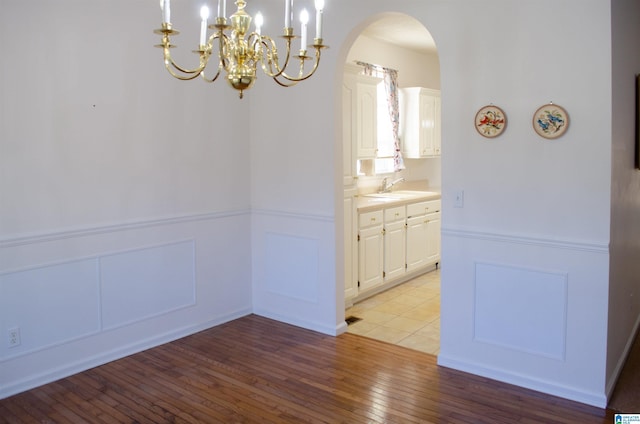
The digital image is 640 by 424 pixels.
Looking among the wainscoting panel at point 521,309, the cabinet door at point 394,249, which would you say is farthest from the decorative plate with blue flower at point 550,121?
the cabinet door at point 394,249

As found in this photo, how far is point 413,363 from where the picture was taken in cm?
373

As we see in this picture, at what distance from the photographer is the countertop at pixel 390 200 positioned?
16.7ft

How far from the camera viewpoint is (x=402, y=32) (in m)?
5.77

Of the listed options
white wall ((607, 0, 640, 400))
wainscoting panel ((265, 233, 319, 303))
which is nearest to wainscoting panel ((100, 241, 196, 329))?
wainscoting panel ((265, 233, 319, 303))

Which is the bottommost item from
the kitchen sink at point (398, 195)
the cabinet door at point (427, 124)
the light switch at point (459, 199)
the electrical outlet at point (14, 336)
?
the electrical outlet at point (14, 336)

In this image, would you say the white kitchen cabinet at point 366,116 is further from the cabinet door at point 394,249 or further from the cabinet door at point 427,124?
the cabinet door at point 427,124

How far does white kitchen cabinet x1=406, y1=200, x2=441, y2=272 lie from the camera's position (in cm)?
577

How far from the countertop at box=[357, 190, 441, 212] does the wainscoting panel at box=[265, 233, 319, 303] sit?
743 millimetres

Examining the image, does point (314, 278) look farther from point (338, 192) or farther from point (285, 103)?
point (285, 103)

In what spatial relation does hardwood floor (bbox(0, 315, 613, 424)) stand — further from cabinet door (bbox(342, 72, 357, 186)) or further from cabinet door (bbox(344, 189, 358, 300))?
cabinet door (bbox(342, 72, 357, 186))

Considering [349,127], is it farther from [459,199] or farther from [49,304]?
[49,304]

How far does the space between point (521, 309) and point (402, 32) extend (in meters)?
3.48

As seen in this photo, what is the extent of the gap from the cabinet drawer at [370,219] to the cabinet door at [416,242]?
61 centimetres

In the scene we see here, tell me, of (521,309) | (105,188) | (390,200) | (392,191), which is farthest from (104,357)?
(392,191)
